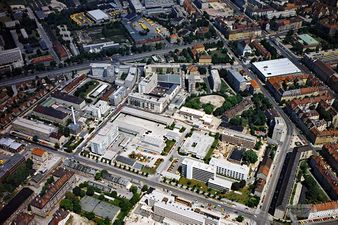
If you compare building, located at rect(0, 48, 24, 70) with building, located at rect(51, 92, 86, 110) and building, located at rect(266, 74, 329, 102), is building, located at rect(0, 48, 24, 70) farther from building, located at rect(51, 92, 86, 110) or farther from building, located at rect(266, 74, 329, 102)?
building, located at rect(266, 74, 329, 102)

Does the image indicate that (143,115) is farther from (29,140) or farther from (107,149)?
(29,140)

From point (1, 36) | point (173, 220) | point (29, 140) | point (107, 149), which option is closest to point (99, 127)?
point (107, 149)

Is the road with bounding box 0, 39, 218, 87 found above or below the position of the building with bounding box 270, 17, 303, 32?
below

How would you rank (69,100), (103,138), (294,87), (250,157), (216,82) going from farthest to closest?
(216,82)
(294,87)
(69,100)
(103,138)
(250,157)

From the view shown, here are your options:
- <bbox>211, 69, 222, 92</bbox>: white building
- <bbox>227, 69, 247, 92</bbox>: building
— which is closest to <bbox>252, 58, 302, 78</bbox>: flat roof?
<bbox>227, 69, 247, 92</bbox>: building

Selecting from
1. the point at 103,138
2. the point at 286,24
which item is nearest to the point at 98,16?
the point at 286,24

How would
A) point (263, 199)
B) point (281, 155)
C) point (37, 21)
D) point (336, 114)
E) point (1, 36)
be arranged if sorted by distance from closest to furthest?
point (263, 199), point (281, 155), point (336, 114), point (1, 36), point (37, 21)

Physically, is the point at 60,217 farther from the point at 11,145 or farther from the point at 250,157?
the point at 250,157
